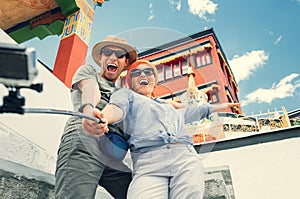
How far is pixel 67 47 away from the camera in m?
4.55

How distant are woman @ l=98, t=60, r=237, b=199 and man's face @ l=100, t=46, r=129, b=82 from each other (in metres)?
0.14

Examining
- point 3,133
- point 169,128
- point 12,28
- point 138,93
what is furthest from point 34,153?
point 12,28

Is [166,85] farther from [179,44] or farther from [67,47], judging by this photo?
[67,47]

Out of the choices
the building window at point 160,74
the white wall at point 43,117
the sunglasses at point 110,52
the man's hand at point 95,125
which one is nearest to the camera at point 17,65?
the man's hand at point 95,125

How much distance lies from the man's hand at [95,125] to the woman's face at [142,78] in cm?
35

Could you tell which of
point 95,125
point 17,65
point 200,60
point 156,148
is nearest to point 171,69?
point 156,148

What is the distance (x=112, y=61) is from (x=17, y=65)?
879 mm

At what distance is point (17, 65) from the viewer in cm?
45

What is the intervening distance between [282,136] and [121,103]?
290 centimetres

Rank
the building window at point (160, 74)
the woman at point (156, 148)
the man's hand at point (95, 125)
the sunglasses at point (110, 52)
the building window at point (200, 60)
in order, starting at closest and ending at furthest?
the man's hand at point (95, 125) → the woman at point (156, 148) → the sunglasses at point (110, 52) → the building window at point (160, 74) → the building window at point (200, 60)

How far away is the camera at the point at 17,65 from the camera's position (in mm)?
450

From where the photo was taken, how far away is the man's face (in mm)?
1318

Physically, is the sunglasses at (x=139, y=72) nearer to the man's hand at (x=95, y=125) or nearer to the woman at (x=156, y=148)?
the woman at (x=156, y=148)

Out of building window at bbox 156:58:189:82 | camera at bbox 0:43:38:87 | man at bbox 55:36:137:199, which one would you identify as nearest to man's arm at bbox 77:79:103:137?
man at bbox 55:36:137:199
